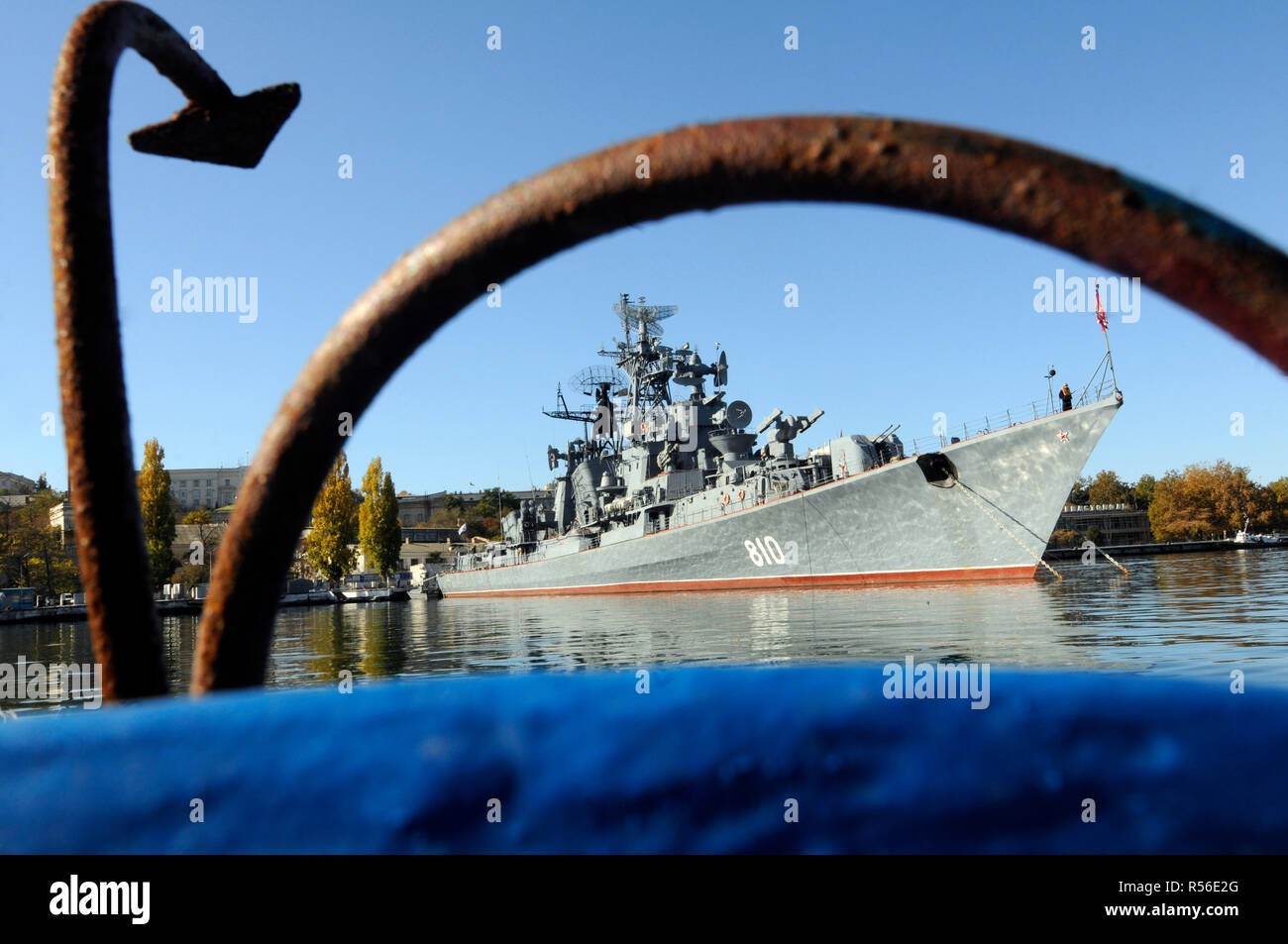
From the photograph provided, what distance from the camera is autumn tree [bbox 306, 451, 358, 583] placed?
58.3 metres

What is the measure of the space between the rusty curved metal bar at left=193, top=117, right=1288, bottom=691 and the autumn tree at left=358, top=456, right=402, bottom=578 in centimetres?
6207

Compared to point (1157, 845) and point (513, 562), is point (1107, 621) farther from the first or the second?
point (513, 562)

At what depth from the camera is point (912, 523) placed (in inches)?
992

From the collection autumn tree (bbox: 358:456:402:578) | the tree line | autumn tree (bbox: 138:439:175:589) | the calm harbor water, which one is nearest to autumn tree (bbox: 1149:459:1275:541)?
the tree line

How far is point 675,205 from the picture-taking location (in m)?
0.83

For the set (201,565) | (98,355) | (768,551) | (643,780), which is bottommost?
(201,565)

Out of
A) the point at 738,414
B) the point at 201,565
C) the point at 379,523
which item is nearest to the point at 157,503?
the point at 201,565

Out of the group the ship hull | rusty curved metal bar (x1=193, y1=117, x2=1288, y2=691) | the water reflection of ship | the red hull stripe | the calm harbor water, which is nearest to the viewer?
rusty curved metal bar (x1=193, y1=117, x2=1288, y2=691)

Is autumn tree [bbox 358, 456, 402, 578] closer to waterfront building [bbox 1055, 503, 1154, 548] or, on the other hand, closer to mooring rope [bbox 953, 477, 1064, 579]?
mooring rope [bbox 953, 477, 1064, 579]

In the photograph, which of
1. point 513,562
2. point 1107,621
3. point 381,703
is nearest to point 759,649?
point 1107,621

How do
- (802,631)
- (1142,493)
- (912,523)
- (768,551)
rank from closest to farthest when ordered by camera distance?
(802,631) < (912,523) < (768,551) < (1142,493)

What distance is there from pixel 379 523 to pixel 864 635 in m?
52.4

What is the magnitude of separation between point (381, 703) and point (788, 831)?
0.90 m

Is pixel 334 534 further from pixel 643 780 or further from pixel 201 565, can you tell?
pixel 643 780
